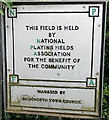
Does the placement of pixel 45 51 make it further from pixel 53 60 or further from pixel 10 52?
pixel 10 52

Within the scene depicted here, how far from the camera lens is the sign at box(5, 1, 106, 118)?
1.87m

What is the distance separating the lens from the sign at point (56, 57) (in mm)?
1869

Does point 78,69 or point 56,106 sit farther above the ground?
point 78,69

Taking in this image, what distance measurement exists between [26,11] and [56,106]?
0.92 meters

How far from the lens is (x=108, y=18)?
2840mm

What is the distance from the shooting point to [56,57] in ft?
6.34

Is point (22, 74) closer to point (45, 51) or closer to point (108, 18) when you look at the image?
point (45, 51)

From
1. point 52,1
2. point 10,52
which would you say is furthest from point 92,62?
point 10,52

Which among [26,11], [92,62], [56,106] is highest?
[26,11]

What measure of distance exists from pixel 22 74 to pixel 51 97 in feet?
1.14

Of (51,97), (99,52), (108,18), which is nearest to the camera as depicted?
(99,52)

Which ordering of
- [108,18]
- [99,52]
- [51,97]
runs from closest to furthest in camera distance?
[99,52], [51,97], [108,18]

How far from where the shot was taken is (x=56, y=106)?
78.8 inches

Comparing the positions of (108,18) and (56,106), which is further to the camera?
(108,18)
